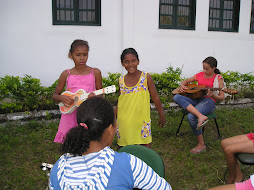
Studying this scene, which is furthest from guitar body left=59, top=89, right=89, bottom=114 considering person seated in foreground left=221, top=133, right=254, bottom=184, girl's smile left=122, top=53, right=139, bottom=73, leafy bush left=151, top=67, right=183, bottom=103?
leafy bush left=151, top=67, right=183, bottom=103

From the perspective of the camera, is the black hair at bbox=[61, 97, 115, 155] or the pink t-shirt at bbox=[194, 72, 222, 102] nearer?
the black hair at bbox=[61, 97, 115, 155]

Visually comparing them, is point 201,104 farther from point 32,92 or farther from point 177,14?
point 177,14

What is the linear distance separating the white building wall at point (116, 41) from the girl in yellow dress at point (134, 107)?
3.69 m

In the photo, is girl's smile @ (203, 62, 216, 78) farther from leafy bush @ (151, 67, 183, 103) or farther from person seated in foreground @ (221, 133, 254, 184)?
leafy bush @ (151, 67, 183, 103)

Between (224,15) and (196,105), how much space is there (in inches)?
187

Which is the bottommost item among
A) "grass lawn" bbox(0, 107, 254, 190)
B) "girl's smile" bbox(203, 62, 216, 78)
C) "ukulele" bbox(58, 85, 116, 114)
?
"grass lawn" bbox(0, 107, 254, 190)

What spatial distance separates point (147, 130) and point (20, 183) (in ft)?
5.54

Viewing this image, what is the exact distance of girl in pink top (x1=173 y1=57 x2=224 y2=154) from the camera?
13.4ft

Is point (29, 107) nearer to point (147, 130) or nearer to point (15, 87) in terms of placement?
point (15, 87)

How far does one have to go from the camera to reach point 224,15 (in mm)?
7891

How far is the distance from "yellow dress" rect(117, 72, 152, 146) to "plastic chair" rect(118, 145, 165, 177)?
3.56 feet

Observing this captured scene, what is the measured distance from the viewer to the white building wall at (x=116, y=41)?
607cm

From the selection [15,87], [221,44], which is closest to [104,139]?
[15,87]

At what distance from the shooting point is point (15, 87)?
16.8 ft
